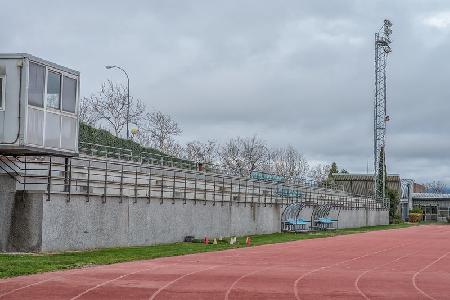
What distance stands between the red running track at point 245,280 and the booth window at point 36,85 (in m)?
6.03

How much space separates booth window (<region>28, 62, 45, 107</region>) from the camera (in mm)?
22047

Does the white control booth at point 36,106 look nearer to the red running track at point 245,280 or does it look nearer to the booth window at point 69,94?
the booth window at point 69,94

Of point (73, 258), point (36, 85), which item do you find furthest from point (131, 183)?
point (73, 258)

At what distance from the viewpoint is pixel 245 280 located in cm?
1608

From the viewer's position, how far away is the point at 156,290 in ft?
46.2

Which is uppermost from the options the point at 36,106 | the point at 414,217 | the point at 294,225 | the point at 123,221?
the point at 36,106

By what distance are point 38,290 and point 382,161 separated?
80.4 meters

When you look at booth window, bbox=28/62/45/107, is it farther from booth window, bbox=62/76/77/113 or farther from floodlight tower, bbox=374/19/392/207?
floodlight tower, bbox=374/19/392/207

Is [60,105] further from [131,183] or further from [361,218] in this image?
[361,218]

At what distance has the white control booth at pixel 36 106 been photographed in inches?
853

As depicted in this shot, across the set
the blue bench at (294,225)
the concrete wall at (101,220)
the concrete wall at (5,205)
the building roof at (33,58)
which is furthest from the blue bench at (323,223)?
the concrete wall at (5,205)

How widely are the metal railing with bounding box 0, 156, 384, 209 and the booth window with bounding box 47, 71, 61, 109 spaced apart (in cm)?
189

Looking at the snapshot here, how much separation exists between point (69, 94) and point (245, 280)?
425 inches

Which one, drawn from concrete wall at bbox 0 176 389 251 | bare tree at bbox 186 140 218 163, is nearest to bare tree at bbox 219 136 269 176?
bare tree at bbox 186 140 218 163
